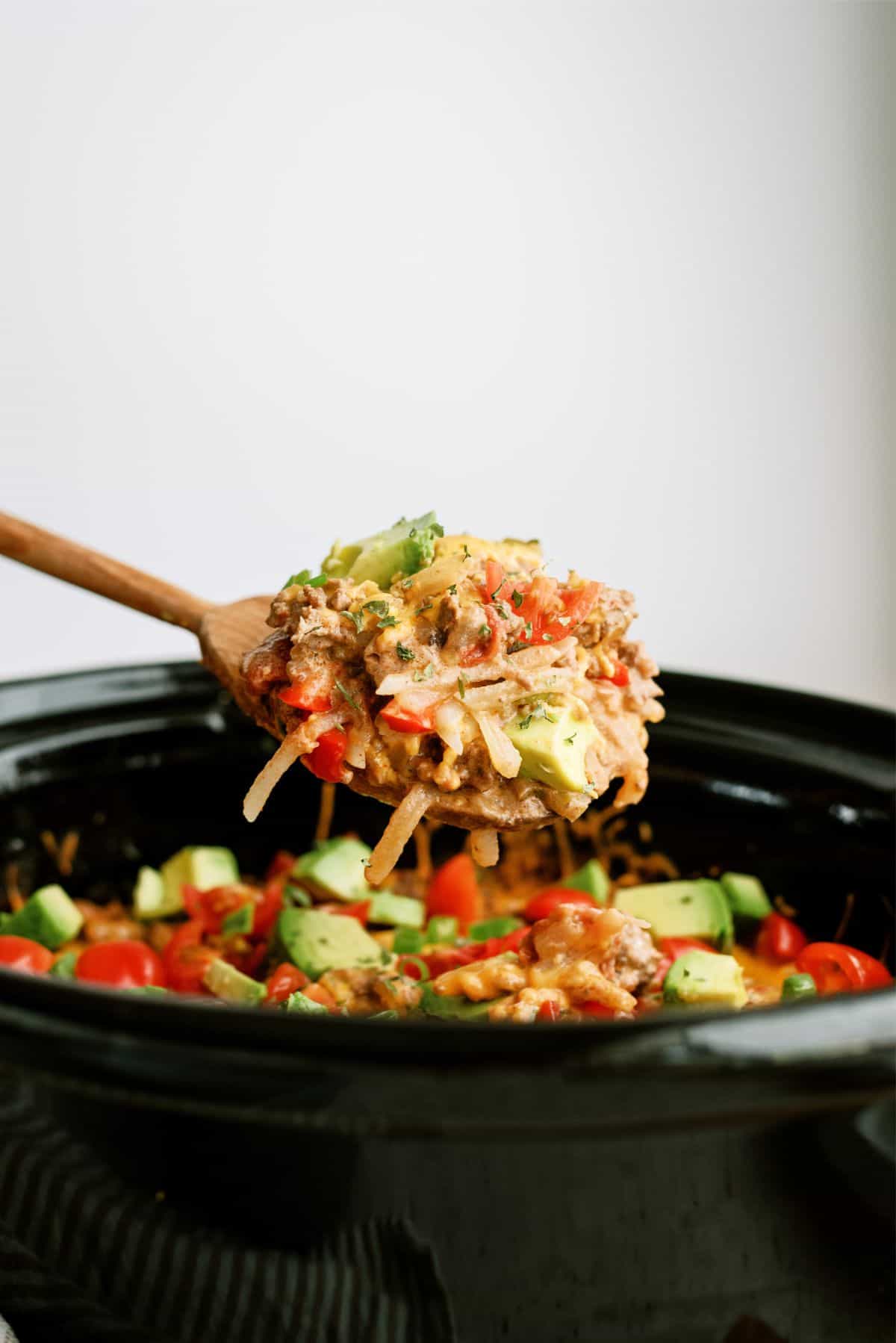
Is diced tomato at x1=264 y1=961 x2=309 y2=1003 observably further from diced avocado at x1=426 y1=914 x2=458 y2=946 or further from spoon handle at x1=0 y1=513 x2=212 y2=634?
spoon handle at x1=0 y1=513 x2=212 y2=634

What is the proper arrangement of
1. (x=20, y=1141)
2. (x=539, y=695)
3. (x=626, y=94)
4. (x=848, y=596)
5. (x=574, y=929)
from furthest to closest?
(x=848, y=596) < (x=626, y=94) < (x=574, y=929) < (x=539, y=695) < (x=20, y=1141)

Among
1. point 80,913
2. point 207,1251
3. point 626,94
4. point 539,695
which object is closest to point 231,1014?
point 207,1251

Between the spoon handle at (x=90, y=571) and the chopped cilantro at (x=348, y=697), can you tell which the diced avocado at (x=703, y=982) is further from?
the spoon handle at (x=90, y=571)

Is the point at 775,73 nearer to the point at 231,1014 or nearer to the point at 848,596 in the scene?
the point at 848,596

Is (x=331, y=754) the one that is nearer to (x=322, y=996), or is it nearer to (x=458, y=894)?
(x=322, y=996)

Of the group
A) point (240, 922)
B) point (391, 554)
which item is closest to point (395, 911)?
point (240, 922)

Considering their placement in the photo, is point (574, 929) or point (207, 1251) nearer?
point (207, 1251)
